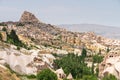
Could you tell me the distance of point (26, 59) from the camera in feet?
424

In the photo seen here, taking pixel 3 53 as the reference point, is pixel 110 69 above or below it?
below

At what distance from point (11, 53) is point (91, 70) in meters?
36.8

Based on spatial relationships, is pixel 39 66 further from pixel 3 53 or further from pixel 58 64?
pixel 58 64

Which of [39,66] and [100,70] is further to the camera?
[100,70]

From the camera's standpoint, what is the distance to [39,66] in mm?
130000

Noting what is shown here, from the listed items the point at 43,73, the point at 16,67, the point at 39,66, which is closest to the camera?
the point at 43,73

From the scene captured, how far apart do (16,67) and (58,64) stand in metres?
34.5

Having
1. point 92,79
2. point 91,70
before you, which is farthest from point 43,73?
point 91,70

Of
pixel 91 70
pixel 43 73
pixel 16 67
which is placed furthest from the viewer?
pixel 91 70

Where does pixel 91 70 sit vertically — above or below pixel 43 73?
below

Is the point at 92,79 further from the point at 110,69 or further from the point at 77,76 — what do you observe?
the point at 110,69

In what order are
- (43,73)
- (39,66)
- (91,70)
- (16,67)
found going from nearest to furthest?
(43,73)
(16,67)
(39,66)
(91,70)

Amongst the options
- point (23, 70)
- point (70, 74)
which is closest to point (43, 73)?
point (23, 70)

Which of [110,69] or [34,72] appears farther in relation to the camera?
[110,69]
